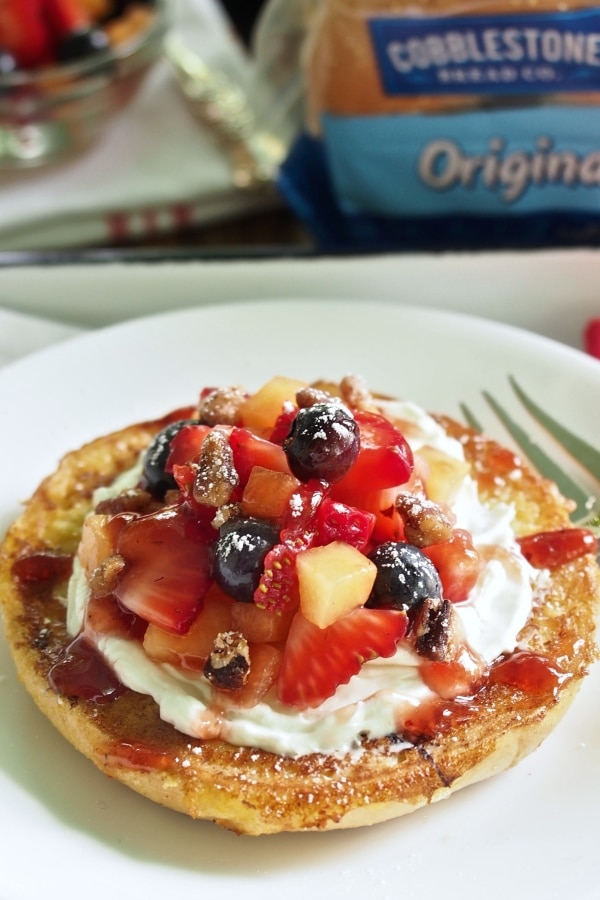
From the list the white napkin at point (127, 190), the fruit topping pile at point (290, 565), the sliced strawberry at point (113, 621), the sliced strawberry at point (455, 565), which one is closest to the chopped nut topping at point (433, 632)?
the fruit topping pile at point (290, 565)

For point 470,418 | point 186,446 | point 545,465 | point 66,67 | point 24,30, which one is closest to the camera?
point 186,446

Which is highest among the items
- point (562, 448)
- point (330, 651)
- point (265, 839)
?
point (330, 651)

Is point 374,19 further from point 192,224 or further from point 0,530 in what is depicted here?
point 0,530

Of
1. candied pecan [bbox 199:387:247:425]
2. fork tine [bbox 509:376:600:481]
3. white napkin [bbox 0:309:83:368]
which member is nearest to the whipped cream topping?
candied pecan [bbox 199:387:247:425]

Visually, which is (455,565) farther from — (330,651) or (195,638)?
(195,638)

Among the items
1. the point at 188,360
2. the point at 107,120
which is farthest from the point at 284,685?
the point at 107,120

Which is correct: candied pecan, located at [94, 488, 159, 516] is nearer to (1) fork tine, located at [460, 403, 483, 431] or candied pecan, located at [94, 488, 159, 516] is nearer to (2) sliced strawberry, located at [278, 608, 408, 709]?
(2) sliced strawberry, located at [278, 608, 408, 709]

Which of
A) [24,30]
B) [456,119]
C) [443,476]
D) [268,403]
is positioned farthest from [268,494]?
[24,30]

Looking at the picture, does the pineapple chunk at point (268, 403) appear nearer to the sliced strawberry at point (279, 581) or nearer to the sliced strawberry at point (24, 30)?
the sliced strawberry at point (279, 581)
